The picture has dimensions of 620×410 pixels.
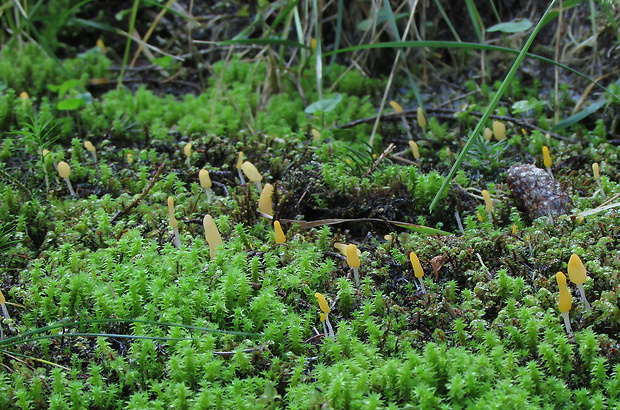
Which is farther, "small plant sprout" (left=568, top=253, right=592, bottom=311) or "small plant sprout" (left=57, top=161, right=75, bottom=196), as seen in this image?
"small plant sprout" (left=57, top=161, right=75, bottom=196)

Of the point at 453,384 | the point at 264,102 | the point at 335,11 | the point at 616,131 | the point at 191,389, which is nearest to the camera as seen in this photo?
the point at 453,384

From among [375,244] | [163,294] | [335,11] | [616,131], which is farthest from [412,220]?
[335,11]

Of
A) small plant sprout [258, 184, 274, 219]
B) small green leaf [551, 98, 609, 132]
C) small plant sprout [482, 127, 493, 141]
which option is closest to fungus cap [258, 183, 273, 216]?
small plant sprout [258, 184, 274, 219]

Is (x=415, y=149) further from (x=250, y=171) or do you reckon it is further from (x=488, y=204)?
(x=250, y=171)

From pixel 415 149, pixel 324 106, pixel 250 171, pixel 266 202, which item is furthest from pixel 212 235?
pixel 324 106

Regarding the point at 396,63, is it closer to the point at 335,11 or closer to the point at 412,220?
the point at 335,11

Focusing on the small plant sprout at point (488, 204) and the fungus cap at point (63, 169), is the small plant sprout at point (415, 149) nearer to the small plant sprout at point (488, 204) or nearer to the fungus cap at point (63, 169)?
the small plant sprout at point (488, 204)

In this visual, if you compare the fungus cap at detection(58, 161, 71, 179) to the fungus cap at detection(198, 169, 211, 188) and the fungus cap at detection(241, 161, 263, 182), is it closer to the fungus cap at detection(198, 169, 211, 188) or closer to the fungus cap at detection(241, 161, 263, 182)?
the fungus cap at detection(198, 169, 211, 188)
